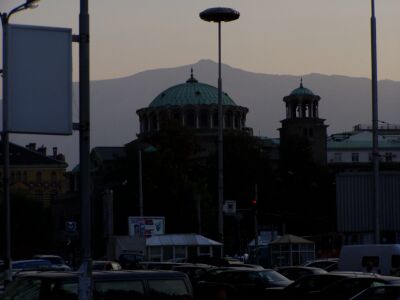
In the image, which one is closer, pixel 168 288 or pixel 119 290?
pixel 119 290

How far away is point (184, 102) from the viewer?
165125 mm

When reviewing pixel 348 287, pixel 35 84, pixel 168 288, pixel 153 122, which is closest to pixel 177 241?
pixel 348 287

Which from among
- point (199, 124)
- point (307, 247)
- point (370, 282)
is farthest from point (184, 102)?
point (370, 282)

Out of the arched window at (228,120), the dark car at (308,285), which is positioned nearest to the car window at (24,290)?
the dark car at (308,285)

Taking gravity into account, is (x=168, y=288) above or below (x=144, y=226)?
below

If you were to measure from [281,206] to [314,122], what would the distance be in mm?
49108

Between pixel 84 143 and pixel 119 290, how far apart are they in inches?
123

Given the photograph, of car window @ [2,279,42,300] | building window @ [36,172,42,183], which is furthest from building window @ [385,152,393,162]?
car window @ [2,279,42,300]

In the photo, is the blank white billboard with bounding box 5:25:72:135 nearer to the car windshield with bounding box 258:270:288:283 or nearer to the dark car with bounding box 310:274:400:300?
the dark car with bounding box 310:274:400:300

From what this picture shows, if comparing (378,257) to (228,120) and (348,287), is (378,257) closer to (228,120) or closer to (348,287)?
(348,287)

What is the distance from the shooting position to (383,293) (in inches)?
791

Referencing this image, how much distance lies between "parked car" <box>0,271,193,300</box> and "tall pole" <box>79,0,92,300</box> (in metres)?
1.98

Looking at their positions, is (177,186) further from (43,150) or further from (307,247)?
(43,150)

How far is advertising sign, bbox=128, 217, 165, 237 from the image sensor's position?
66.7 meters
